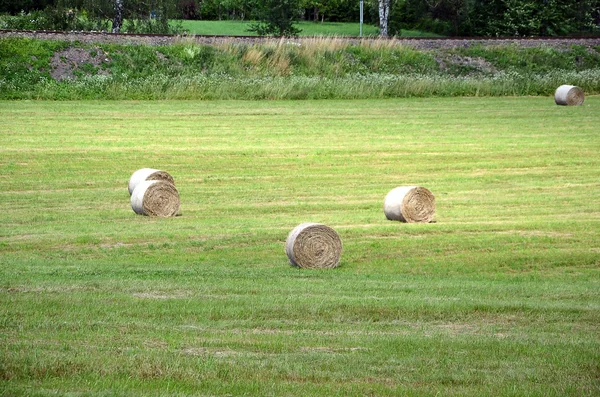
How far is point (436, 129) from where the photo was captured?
117ft

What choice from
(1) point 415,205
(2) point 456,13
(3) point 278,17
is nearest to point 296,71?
(3) point 278,17

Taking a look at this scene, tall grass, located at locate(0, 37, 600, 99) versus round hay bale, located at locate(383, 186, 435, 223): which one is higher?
round hay bale, located at locate(383, 186, 435, 223)

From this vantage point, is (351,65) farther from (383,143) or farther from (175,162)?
(175,162)

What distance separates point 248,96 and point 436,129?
37.9 ft

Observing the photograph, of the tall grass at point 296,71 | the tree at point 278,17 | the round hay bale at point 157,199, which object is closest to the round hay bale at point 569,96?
the tall grass at point 296,71

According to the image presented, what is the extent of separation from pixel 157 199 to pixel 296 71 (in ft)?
95.1

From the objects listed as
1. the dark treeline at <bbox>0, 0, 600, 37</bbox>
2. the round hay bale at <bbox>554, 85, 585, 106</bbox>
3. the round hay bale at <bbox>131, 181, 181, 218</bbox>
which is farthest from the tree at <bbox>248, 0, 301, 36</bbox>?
the round hay bale at <bbox>131, 181, 181, 218</bbox>

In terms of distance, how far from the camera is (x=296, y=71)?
48.6 metres

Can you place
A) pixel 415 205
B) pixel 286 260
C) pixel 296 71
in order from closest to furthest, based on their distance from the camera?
pixel 286 260 → pixel 415 205 → pixel 296 71

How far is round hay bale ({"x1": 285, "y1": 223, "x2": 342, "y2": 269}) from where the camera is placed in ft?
49.6

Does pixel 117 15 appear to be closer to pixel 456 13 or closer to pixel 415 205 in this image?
pixel 456 13

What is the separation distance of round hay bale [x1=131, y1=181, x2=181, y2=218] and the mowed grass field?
17.0 inches

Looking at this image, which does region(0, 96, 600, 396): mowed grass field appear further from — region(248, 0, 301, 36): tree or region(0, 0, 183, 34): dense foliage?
region(248, 0, 301, 36): tree

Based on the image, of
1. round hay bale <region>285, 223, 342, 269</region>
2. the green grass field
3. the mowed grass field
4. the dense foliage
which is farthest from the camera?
the green grass field
